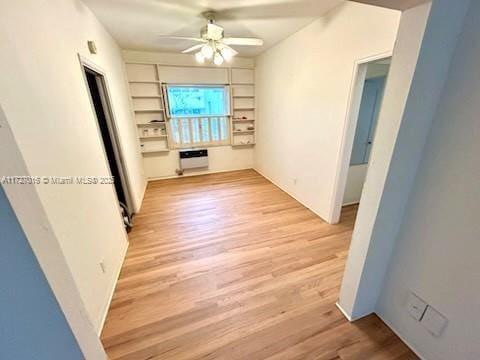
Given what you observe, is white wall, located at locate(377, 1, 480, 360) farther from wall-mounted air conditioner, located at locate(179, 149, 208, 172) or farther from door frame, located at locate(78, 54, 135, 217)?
wall-mounted air conditioner, located at locate(179, 149, 208, 172)

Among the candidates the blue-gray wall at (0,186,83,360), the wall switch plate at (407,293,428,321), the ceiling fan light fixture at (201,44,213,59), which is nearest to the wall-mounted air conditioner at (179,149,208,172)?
the ceiling fan light fixture at (201,44,213,59)

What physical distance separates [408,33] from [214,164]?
422 centimetres

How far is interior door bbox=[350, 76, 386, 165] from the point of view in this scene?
2.72m

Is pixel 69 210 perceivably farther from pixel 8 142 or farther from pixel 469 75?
pixel 469 75

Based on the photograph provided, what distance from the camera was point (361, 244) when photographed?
1327 mm

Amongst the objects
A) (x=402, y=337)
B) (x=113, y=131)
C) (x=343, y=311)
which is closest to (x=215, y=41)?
(x=113, y=131)

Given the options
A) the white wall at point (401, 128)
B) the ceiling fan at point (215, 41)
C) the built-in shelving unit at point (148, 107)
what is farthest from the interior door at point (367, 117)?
the built-in shelving unit at point (148, 107)

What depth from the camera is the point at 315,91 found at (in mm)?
2744

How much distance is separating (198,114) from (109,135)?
2188 mm

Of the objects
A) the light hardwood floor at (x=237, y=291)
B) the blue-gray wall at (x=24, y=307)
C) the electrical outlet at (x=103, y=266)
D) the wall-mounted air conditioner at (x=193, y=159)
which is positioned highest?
the blue-gray wall at (x=24, y=307)

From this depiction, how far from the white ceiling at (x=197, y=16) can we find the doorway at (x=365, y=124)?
3.32ft

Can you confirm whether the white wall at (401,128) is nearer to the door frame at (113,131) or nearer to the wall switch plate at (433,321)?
the wall switch plate at (433,321)

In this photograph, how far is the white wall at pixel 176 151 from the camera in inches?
154

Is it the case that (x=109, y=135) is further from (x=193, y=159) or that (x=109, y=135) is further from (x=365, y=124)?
(x=365, y=124)
